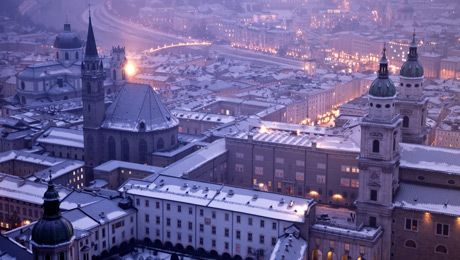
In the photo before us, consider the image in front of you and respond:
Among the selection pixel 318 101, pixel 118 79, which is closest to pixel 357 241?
pixel 318 101

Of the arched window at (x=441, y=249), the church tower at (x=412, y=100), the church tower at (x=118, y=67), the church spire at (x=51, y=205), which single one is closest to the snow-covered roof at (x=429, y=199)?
the arched window at (x=441, y=249)

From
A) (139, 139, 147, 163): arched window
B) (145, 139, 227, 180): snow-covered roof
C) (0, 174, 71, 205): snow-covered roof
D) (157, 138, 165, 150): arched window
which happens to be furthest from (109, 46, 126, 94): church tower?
(0, 174, 71, 205): snow-covered roof

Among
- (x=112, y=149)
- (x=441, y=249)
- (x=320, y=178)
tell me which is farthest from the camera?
(x=112, y=149)

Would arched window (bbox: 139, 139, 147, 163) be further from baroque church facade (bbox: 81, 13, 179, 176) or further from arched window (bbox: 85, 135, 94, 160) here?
arched window (bbox: 85, 135, 94, 160)

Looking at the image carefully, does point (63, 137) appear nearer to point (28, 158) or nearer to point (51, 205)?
point (28, 158)

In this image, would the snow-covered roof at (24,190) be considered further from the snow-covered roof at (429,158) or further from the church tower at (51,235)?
the snow-covered roof at (429,158)

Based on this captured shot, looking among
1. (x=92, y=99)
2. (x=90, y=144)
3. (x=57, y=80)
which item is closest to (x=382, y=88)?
(x=92, y=99)
